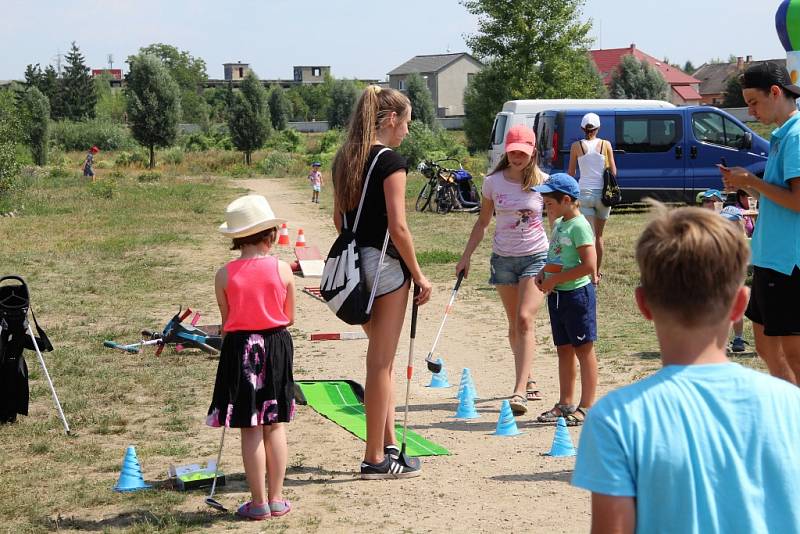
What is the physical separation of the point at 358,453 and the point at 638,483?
14.2 feet

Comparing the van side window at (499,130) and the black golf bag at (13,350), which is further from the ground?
the van side window at (499,130)

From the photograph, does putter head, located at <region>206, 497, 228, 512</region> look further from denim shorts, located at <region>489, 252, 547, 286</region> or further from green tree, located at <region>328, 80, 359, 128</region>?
green tree, located at <region>328, 80, 359, 128</region>

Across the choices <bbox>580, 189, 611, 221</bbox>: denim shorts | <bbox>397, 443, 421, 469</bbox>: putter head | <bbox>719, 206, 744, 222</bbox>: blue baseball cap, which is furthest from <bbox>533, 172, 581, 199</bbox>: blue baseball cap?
<bbox>580, 189, 611, 221</bbox>: denim shorts

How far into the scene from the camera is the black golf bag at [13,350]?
6.88 m

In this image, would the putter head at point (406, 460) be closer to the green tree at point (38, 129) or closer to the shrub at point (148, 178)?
the shrub at point (148, 178)

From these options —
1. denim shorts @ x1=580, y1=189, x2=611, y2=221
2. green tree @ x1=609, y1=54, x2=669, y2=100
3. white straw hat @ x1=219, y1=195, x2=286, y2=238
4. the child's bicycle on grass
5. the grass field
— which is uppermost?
green tree @ x1=609, y1=54, x2=669, y2=100

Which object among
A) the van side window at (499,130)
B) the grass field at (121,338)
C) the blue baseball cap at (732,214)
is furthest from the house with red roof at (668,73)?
the blue baseball cap at (732,214)

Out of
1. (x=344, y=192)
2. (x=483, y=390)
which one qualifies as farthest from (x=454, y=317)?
(x=344, y=192)

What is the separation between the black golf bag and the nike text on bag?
266 cm

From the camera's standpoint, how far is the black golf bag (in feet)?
22.6

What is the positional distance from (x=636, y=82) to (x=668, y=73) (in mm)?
35570

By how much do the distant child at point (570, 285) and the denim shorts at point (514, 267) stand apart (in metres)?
0.39

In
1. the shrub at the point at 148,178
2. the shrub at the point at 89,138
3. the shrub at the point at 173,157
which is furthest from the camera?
the shrub at the point at 89,138

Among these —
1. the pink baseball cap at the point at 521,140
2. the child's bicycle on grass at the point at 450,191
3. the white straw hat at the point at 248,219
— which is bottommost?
the child's bicycle on grass at the point at 450,191
